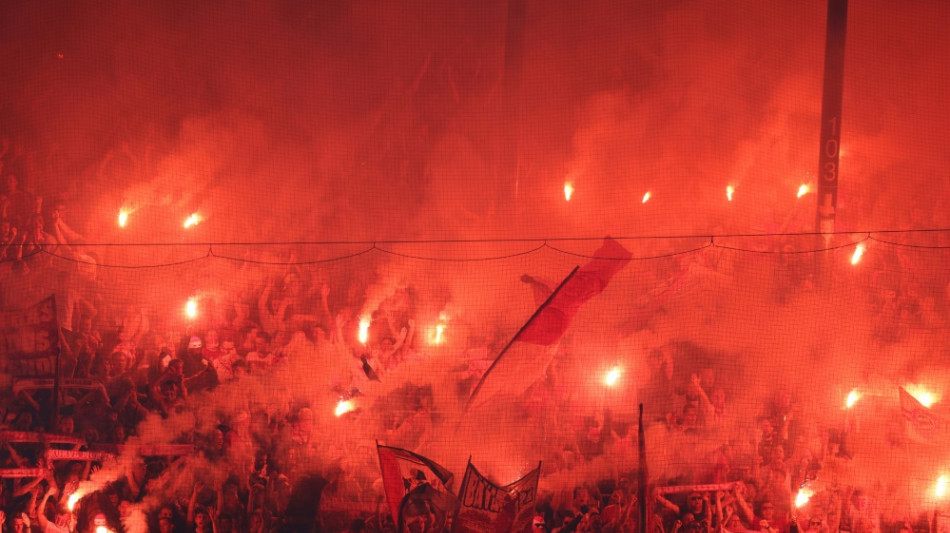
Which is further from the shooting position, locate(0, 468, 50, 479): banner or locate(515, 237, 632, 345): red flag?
locate(515, 237, 632, 345): red flag

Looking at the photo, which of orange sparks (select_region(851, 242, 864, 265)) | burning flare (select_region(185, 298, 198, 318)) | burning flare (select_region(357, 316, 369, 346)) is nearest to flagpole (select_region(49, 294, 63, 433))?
burning flare (select_region(185, 298, 198, 318))

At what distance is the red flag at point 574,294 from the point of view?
630 cm

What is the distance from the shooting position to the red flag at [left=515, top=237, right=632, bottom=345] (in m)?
6.30

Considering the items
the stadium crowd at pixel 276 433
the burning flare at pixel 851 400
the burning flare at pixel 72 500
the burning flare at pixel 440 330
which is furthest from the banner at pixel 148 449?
the burning flare at pixel 851 400

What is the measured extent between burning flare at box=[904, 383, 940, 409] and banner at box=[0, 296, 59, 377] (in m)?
6.32

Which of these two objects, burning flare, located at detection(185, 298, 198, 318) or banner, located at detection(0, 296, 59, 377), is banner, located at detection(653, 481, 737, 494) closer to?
burning flare, located at detection(185, 298, 198, 318)

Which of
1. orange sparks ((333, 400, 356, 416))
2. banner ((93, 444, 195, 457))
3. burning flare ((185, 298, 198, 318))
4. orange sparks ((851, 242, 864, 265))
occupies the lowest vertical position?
banner ((93, 444, 195, 457))

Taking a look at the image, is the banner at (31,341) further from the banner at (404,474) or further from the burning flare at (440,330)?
the burning flare at (440,330)

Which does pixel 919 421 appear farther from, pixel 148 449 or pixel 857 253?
pixel 148 449

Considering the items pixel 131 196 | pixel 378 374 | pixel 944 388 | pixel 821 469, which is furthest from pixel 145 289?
pixel 944 388

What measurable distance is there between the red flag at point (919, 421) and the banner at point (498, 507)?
9.07 ft

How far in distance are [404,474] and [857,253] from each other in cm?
379

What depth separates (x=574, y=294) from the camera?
6.34 metres

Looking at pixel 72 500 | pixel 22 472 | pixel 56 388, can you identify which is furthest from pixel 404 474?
pixel 22 472
